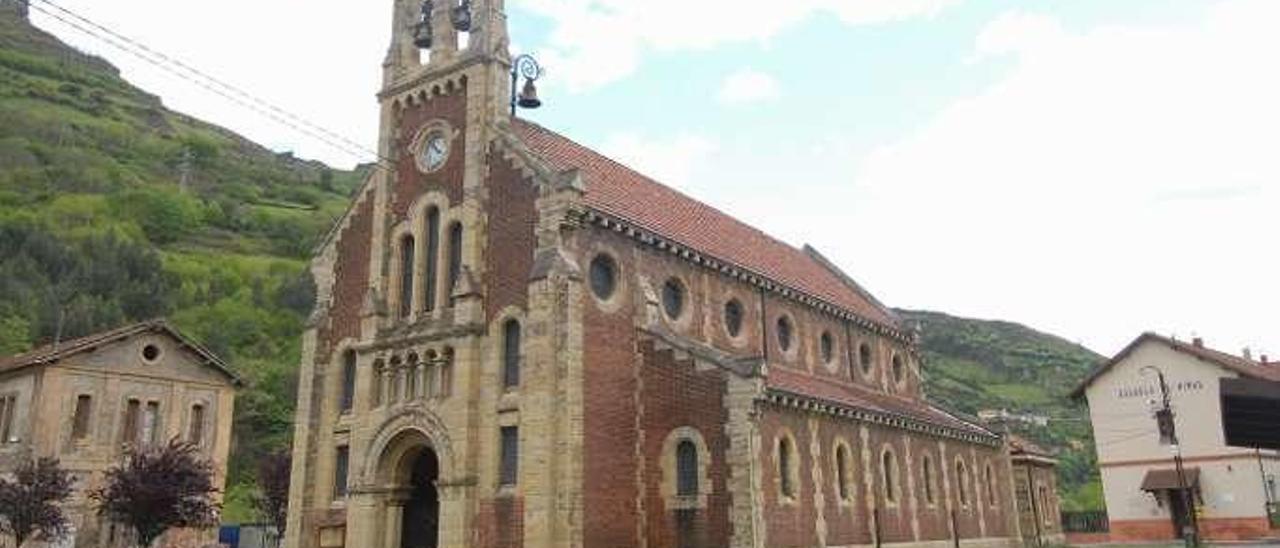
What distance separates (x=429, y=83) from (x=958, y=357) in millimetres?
111209

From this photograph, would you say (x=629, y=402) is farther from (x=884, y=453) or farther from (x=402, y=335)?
(x=884, y=453)

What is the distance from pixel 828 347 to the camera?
37062 mm

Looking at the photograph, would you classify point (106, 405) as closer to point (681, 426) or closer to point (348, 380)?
point (348, 380)

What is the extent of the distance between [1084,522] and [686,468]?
45.9 meters

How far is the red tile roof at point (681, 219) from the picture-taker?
28359 mm

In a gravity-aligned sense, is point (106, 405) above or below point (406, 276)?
below

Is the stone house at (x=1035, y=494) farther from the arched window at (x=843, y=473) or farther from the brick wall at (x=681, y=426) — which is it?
the brick wall at (x=681, y=426)

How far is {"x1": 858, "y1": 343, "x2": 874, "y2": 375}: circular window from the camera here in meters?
39.5

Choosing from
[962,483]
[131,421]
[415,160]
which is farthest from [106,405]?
[962,483]

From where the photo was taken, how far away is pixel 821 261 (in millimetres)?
45594

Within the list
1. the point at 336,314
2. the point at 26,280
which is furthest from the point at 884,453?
the point at 26,280

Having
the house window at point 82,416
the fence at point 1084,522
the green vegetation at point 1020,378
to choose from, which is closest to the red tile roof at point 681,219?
the house window at point 82,416

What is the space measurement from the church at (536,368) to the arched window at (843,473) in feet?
0.35

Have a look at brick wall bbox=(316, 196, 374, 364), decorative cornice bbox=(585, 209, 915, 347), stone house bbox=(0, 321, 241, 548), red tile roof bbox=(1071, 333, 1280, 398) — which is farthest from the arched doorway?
red tile roof bbox=(1071, 333, 1280, 398)
